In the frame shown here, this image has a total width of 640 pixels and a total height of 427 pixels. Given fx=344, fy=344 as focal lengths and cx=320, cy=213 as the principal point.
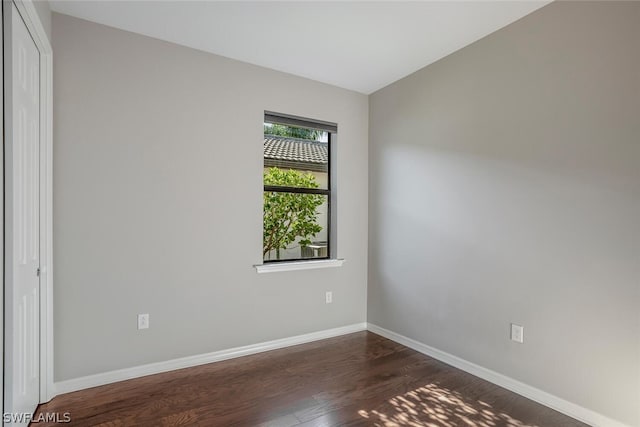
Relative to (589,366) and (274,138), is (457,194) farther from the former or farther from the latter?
(274,138)

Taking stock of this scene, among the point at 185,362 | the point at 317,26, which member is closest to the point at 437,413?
the point at 185,362

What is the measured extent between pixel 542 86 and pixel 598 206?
848 millimetres

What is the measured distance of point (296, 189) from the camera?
3416 millimetres

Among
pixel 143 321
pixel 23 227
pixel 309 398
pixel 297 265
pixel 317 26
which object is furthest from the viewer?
pixel 297 265

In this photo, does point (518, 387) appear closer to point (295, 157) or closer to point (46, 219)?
point (295, 157)

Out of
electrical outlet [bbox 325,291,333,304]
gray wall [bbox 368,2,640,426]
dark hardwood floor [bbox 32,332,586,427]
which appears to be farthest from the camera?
electrical outlet [bbox 325,291,333,304]

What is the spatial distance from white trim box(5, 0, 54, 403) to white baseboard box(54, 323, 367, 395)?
150mm

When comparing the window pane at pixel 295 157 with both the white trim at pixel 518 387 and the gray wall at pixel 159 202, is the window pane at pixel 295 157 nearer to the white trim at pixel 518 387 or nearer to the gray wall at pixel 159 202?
the gray wall at pixel 159 202

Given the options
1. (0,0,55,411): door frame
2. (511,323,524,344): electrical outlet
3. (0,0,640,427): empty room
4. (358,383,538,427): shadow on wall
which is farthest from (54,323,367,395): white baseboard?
(511,323,524,344): electrical outlet

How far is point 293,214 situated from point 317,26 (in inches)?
67.7

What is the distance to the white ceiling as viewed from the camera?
2230mm

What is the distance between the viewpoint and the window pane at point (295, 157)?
10.8ft

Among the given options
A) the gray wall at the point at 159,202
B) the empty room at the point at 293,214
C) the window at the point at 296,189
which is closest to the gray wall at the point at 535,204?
the empty room at the point at 293,214

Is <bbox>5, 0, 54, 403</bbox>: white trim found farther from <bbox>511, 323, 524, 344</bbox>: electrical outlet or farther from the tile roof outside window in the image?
<bbox>511, 323, 524, 344</bbox>: electrical outlet
